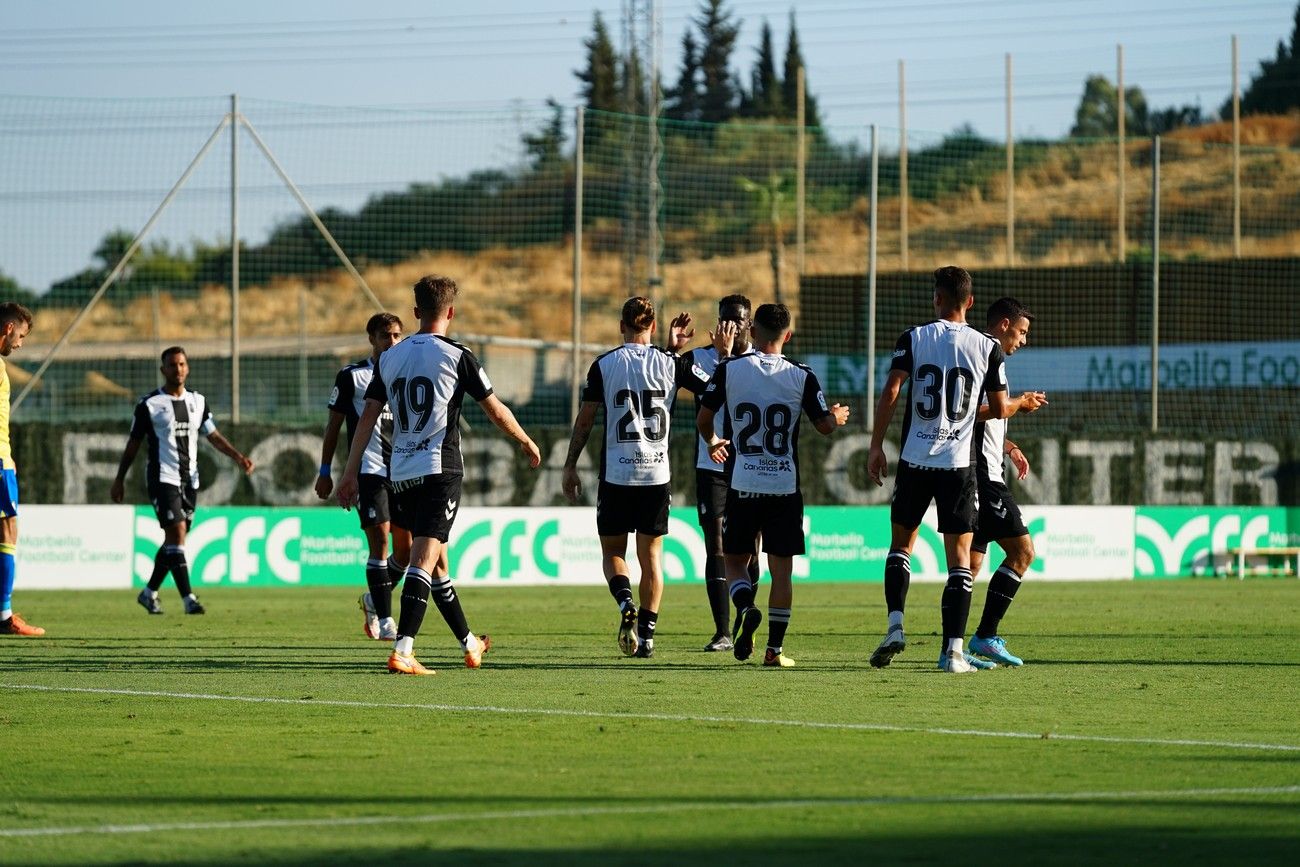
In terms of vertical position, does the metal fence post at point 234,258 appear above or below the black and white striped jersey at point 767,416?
above

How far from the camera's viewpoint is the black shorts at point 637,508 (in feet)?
40.1

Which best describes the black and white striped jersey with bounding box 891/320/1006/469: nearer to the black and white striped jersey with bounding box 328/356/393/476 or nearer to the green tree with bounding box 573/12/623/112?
the black and white striped jersey with bounding box 328/356/393/476

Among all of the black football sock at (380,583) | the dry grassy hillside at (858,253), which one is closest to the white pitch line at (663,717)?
the black football sock at (380,583)

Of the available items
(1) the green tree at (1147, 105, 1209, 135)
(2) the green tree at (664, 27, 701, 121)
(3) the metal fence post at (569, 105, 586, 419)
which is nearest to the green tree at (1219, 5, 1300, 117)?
(1) the green tree at (1147, 105, 1209, 135)

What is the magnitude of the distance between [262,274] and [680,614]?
43.3 ft

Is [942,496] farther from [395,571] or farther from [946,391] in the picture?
[395,571]

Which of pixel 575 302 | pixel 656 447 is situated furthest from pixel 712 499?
pixel 575 302

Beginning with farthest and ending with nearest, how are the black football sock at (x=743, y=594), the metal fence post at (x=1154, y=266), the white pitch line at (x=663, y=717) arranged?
the metal fence post at (x=1154, y=266), the black football sock at (x=743, y=594), the white pitch line at (x=663, y=717)

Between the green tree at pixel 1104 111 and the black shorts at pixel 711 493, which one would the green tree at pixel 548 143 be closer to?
the black shorts at pixel 711 493

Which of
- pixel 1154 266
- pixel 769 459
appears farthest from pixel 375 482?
pixel 1154 266

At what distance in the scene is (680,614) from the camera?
57.6ft

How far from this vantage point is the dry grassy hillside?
32.0 meters

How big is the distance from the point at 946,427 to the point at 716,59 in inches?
3585

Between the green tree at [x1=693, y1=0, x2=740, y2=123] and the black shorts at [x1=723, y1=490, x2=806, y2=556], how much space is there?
80.8 metres
